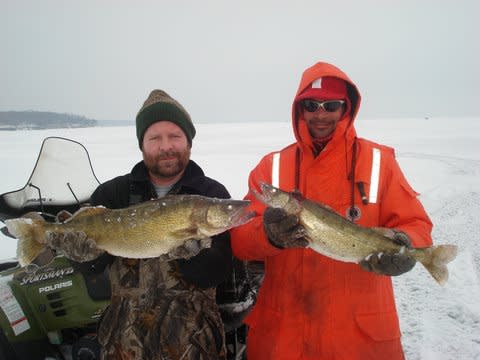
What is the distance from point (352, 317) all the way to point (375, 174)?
97 centimetres

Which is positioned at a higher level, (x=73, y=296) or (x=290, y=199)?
(x=290, y=199)

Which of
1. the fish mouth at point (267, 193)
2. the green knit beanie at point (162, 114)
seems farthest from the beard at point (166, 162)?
the fish mouth at point (267, 193)

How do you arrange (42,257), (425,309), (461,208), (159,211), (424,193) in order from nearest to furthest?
1. (159,211)
2. (42,257)
3. (425,309)
4. (461,208)
5. (424,193)

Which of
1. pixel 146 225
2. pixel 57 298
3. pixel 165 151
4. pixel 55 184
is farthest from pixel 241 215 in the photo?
pixel 55 184

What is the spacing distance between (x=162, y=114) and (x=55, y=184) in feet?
4.43

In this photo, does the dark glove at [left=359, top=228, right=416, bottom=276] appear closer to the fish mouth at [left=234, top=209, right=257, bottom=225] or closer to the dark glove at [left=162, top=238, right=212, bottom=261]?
the fish mouth at [left=234, top=209, right=257, bottom=225]

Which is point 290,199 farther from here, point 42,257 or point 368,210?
point 42,257

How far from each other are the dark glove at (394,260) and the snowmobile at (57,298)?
1.21m

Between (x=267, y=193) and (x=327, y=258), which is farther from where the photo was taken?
(x=327, y=258)

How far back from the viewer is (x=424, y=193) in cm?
1041

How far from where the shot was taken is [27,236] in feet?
8.85

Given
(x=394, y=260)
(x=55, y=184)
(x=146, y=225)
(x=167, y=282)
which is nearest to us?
(x=394, y=260)

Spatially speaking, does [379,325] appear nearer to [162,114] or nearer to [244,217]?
[244,217]

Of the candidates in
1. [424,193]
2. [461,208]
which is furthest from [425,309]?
[424,193]
